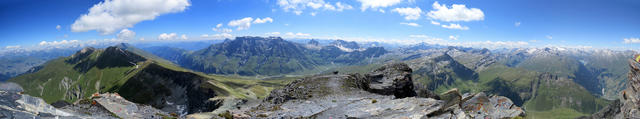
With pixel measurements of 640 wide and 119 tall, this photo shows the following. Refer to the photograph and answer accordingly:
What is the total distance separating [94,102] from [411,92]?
40.6 m

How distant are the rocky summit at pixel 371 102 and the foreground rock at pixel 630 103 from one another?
172 inches

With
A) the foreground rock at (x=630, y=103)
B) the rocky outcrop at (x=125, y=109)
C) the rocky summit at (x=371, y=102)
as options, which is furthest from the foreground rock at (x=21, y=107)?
the foreground rock at (x=630, y=103)

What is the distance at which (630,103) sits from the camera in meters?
13.8

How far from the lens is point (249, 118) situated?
23000 millimetres

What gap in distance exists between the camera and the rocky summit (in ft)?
56.7

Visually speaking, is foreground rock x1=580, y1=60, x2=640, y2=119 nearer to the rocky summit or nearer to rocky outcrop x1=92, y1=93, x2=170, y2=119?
the rocky summit

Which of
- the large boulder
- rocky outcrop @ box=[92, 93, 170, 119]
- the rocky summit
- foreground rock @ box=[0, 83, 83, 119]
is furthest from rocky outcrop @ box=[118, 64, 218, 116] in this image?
foreground rock @ box=[0, 83, 83, 119]

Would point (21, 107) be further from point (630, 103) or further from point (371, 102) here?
point (630, 103)

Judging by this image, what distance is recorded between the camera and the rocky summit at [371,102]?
56.7 feet

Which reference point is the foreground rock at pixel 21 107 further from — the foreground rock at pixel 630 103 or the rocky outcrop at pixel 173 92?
the rocky outcrop at pixel 173 92

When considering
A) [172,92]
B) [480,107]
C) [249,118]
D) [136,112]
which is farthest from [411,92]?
[172,92]

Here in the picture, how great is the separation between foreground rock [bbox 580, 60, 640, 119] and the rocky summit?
4358 millimetres

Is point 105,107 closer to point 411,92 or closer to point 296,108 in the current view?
point 296,108

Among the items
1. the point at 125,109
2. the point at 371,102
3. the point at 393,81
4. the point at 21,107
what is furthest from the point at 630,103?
the point at 125,109
